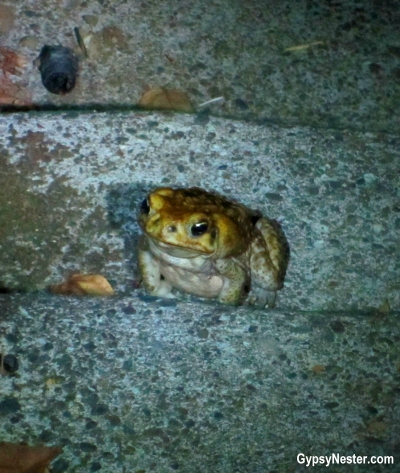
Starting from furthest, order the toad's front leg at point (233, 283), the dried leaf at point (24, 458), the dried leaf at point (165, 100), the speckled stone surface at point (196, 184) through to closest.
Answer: the dried leaf at point (165, 100)
the speckled stone surface at point (196, 184)
the toad's front leg at point (233, 283)
the dried leaf at point (24, 458)

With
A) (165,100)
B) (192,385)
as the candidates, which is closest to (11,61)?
(165,100)

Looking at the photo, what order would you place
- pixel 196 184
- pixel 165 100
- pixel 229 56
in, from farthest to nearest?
pixel 229 56 < pixel 165 100 < pixel 196 184

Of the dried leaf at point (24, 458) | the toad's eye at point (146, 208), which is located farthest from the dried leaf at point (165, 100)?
the dried leaf at point (24, 458)

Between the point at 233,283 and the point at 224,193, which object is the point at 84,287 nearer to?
the point at 233,283

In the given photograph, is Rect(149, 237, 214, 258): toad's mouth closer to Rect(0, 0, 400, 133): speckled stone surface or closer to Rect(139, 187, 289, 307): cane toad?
Rect(139, 187, 289, 307): cane toad

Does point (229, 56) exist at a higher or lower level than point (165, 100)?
higher

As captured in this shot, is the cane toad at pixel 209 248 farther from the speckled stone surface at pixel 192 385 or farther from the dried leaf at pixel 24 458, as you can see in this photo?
the dried leaf at pixel 24 458

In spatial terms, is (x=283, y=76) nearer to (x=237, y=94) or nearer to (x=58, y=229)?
(x=237, y=94)
